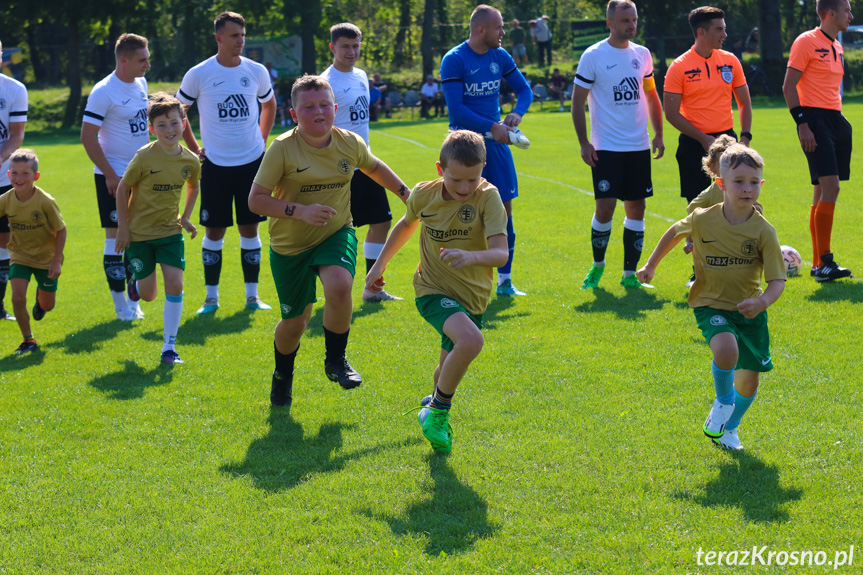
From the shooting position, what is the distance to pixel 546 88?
137 ft

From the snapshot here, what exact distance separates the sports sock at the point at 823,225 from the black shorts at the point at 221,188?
5457 millimetres

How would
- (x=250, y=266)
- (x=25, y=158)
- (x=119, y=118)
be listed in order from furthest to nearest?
(x=250, y=266) → (x=119, y=118) → (x=25, y=158)

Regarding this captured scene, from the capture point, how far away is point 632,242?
28.6ft

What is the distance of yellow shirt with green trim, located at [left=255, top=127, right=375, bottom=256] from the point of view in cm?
532

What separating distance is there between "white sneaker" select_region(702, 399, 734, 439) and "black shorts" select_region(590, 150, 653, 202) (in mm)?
4296

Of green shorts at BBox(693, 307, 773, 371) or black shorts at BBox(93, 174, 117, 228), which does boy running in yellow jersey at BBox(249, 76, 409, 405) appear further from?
black shorts at BBox(93, 174, 117, 228)

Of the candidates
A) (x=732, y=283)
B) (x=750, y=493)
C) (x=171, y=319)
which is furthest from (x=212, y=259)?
(x=750, y=493)

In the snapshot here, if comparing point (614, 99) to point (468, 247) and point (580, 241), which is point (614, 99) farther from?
point (468, 247)

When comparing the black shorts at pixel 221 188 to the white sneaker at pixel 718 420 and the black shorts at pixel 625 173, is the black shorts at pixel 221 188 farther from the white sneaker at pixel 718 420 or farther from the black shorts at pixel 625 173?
the white sneaker at pixel 718 420

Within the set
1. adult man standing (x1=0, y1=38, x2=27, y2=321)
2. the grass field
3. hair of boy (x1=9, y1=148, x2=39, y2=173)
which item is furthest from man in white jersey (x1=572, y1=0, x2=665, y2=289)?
adult man standing (x1=0, y1=38, x2=27, y2=321)

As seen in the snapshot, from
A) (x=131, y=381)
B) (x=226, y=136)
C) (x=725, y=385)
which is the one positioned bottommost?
(x=131, y=381)

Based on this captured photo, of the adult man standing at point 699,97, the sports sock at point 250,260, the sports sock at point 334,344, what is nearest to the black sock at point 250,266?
the sports sock at point 250,260

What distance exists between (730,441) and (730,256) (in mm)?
954

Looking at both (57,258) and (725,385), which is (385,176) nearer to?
(725,385)
